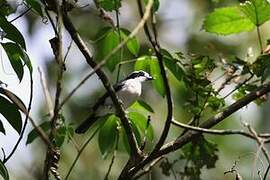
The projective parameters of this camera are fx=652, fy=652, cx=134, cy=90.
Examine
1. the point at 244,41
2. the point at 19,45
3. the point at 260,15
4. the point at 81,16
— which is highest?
the point at 19,45

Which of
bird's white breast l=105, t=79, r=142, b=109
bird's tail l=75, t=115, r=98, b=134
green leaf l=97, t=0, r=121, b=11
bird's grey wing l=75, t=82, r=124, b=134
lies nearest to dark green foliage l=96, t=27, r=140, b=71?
green leaf l=97, t=0, r=121, b=11

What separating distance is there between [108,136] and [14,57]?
446 mm

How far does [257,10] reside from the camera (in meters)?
1.89

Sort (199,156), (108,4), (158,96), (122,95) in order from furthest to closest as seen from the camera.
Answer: (158,96), (122,95), (199,156), (108,4)

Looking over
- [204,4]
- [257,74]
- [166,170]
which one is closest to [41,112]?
[204,4]

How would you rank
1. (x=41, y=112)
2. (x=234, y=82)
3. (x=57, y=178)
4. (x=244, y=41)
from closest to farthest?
(x=57, y=178) → (x=234, y=82) → (x=41, y=112) → (x=244, y=41)

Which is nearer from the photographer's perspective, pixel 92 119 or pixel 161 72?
pixel 161 72

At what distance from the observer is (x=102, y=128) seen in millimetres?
1988

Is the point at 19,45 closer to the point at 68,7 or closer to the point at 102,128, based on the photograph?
the point at 68,7

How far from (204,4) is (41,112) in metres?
1.74

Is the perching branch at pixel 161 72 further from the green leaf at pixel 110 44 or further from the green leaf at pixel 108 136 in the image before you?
the green leaf at pixel 110 44

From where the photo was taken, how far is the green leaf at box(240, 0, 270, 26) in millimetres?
1871

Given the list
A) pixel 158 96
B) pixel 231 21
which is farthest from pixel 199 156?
pixel 158 96

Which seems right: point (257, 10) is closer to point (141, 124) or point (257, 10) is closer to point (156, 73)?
point (156, 73)
